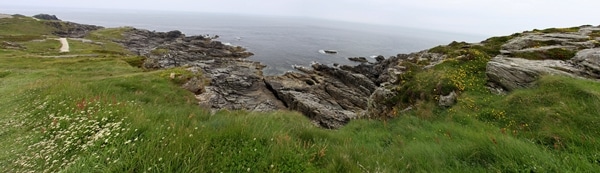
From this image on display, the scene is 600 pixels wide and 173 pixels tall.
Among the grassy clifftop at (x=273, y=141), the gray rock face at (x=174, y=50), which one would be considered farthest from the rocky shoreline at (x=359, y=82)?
the grassy clifftop at (x=273, y=141)

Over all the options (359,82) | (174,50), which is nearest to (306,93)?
(359,82)

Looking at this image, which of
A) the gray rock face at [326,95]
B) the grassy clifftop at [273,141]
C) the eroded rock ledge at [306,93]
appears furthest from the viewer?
the gray rock face at [326,95]

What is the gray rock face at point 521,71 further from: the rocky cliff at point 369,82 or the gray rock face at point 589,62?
the gray rock face at point 589,62

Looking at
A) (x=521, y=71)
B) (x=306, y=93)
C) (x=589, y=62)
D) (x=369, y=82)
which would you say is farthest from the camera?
(x=369, y=82)

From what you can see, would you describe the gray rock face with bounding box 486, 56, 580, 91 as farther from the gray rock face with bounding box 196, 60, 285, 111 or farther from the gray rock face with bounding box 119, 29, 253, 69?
the gray rock face with bounding box 119, 29, 253, 69

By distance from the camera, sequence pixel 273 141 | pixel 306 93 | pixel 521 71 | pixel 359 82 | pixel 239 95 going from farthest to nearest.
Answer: pixel 359 82
pixel 306 93
pixel 239 95
pixel 521 71
pixel 273 141

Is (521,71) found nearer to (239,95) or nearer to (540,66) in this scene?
(540,66)

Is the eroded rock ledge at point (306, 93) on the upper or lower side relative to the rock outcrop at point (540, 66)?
lower

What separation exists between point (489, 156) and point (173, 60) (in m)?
61.4

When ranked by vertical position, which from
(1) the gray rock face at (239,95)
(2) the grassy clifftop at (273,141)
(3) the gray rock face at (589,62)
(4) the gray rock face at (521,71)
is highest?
(3) the gray rock face at (589,62)

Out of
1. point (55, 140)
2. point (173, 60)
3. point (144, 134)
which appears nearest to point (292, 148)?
point (144, 134)

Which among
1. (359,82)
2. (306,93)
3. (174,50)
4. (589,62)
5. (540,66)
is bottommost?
(306,93)

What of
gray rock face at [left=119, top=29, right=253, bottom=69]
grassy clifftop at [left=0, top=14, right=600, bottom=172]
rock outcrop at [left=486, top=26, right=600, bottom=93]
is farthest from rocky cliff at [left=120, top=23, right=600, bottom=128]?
grassy clifftop at [left=0, top=14, right=600, bottom=172]

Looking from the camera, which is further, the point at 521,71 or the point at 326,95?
the point at 326,95
